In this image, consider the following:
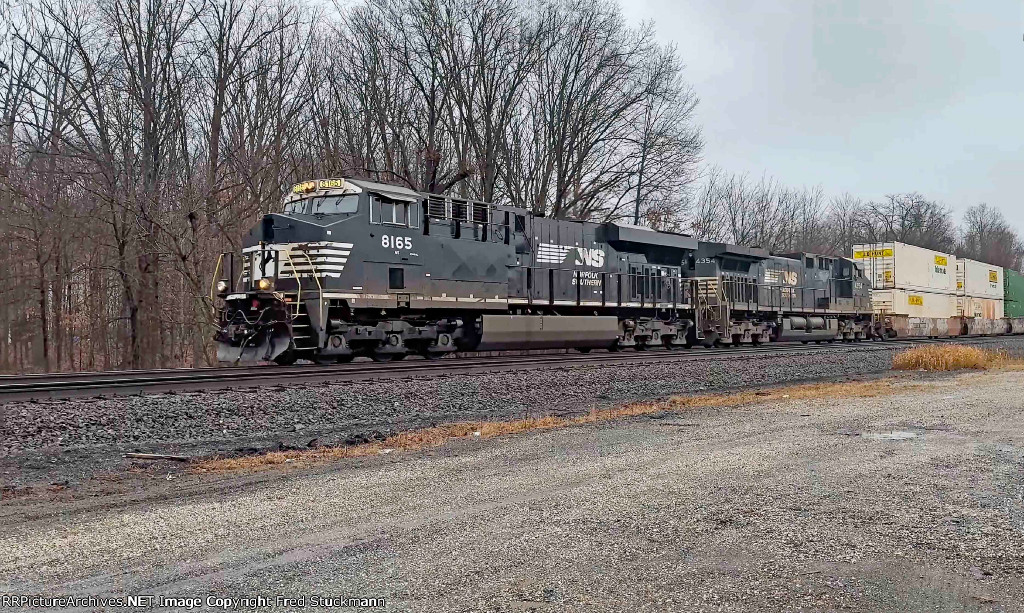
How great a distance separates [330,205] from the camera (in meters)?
15.4

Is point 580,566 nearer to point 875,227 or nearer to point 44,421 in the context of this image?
point 44,421

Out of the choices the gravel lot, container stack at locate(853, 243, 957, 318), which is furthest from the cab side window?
container stack at locate(853, 243, 957, 318)

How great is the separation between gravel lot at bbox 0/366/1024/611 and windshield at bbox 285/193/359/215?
29.4ft

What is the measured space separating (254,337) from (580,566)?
11977mm

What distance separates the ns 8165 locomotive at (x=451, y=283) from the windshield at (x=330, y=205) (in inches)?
1.1

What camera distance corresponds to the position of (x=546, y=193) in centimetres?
3262

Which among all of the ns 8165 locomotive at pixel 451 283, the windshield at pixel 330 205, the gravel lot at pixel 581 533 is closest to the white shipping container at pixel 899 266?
the ns 8165 locomotive at pixel 451 283

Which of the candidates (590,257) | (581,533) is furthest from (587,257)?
(581,533)

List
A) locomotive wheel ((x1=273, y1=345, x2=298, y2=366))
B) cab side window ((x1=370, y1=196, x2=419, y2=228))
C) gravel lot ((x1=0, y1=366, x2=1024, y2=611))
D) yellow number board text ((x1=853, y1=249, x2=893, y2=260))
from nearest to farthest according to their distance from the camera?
gravel lot ((x1=0, y1=366, x2=1024, y2=611))
locomotive wheel ((x1=273, y1=345, x2=298, y2=366))
cab side window ((x1=370, y1=196, x2=419, y2=228))
yellow number board text ((x1=853, y1=249, x2=893, y2=260))

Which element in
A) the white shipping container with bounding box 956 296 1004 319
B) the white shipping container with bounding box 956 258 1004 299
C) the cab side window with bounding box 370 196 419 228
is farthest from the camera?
the white shipping container with bounding box 956 258 1004 299

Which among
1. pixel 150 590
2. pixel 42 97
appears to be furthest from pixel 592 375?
pixel 42 97

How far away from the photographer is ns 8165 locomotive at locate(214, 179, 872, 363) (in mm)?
14766

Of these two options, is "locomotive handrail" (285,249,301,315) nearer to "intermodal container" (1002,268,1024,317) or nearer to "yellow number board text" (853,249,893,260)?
"yellow number board text" (853,249,893,260)

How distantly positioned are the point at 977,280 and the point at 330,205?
38.7 m
